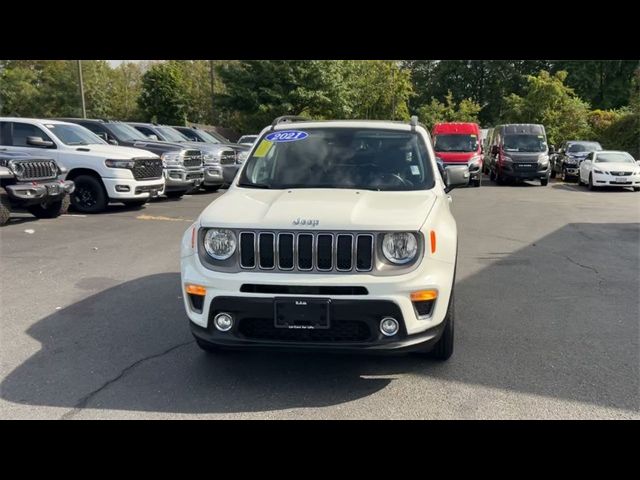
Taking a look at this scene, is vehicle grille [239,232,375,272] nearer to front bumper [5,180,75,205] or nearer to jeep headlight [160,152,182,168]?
front bumper [5,180,75,205]

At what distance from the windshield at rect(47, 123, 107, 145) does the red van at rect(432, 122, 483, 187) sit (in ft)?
41.3

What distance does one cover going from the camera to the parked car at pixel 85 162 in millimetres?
12172

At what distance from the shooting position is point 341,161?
501 centimetres

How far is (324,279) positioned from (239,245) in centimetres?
62

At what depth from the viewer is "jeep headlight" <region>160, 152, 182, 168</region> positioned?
14.7 metres

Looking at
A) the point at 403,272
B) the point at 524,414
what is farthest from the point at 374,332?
the point at 524,414

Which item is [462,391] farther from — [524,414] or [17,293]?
[17,293]

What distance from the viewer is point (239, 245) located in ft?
12.7

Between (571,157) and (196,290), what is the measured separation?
23.3 meters

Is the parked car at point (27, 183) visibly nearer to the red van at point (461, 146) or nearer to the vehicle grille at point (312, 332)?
the vehicle grille at point (312, 332)

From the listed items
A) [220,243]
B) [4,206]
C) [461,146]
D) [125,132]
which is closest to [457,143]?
[461,146]

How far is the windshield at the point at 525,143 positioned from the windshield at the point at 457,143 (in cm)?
136

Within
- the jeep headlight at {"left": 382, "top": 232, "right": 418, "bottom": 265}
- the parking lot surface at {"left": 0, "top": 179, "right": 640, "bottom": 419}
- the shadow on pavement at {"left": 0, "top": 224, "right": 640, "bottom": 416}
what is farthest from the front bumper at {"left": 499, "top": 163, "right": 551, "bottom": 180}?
the jeep headlight at {"left": 382, "top": 232, "right": 418, "bottom": 265}

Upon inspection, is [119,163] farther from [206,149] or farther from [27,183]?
[206,149]
